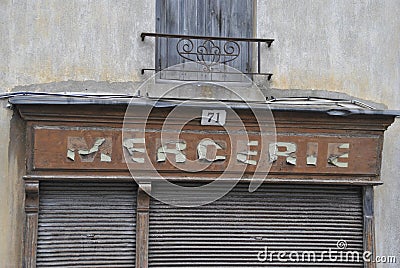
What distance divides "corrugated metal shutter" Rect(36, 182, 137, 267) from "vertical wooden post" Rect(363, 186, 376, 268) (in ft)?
7.99

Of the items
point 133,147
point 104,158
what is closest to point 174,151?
point 133,147

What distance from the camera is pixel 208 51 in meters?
7.02

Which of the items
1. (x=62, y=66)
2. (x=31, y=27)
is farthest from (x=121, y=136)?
(x=31, y=27)

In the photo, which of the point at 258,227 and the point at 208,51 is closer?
the point at 258,227

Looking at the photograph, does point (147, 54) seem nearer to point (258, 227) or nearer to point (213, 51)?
point (213, 51)

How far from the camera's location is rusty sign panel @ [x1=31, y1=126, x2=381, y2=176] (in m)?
6.32

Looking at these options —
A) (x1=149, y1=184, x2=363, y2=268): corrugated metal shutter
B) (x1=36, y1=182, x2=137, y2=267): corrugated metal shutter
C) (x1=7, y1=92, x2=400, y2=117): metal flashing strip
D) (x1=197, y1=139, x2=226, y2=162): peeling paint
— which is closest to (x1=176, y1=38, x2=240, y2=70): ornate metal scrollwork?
(x1=7, y1=92, x2=400, y2=117): metal flashing strip

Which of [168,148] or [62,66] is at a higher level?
[62,66]

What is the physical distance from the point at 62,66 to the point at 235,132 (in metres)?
1.88

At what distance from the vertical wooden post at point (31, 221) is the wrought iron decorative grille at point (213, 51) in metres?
1.77

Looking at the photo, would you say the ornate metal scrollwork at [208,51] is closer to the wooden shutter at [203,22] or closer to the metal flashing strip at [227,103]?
the wooden shutter at [203,22]

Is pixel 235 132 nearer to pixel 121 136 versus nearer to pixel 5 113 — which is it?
pixel 121 136

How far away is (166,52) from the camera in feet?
22.9

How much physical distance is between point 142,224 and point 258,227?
48.2 inches
